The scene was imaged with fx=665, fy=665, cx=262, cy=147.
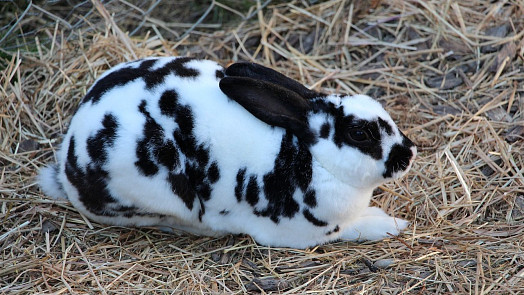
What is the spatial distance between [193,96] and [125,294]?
1.10 m

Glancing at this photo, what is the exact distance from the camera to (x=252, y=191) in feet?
11.8

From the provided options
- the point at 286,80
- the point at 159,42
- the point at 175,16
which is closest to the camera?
the point at 286,80

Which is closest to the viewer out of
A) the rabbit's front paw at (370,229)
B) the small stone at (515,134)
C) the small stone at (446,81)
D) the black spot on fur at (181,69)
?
the black spot on fur at (181,69)

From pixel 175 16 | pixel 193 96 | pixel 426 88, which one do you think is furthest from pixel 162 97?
pixel 175 16

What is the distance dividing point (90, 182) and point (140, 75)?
64 cm

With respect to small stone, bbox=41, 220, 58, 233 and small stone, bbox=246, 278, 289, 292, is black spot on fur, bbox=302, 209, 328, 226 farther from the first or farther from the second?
small stone, bbox=41, 220, 58, 233

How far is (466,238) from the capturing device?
12.3ft

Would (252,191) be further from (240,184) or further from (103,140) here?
(103,140)

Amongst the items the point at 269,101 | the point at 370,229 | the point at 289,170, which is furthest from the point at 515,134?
the point at 269,101

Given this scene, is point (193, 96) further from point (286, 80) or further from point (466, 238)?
point (466, 238)

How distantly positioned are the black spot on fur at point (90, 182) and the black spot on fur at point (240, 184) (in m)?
0.68

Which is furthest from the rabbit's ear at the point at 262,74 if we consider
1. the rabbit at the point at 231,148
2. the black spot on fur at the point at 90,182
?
the black spot on fur at the point at 90,182

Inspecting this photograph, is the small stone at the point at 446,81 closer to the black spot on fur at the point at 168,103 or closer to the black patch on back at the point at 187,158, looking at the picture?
the black patch on back at the point at 187,158

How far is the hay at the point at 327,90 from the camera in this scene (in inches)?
140
